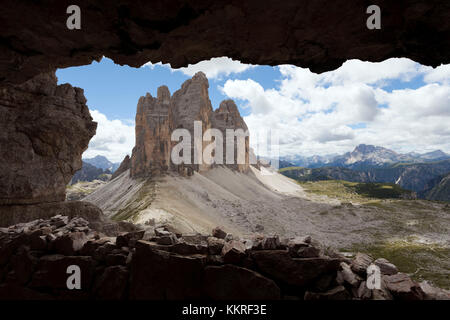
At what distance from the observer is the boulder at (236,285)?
219 inches

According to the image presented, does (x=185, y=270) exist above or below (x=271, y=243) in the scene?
below

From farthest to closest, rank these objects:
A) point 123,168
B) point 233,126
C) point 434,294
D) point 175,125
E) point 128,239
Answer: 1. point 233,126
2. point 175,125
3. point 123,168
4. point 128,239
5. point 434,294

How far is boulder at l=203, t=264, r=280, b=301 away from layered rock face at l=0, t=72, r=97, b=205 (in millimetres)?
19287

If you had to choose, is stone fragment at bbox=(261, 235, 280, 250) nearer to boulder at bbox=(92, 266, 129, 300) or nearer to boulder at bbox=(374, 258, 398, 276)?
boulder at bbox=(374, 258, 398, 276)

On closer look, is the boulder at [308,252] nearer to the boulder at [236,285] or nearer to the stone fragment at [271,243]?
the stone fragment at [271,243]

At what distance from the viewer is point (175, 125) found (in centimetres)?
8981

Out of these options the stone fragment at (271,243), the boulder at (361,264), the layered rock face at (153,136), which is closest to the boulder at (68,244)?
the stone fragment at (271,243)

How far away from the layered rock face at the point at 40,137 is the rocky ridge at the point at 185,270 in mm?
13192

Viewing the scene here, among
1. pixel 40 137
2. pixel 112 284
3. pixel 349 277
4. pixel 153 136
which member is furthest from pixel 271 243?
pixel 153 136

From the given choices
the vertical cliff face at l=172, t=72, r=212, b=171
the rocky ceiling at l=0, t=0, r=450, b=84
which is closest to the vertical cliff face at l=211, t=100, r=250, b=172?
the vertical cliff face at l=172, t=72, r=212, b=171

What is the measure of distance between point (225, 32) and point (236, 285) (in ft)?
21.5

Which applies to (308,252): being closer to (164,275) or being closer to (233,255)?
(233,255)
